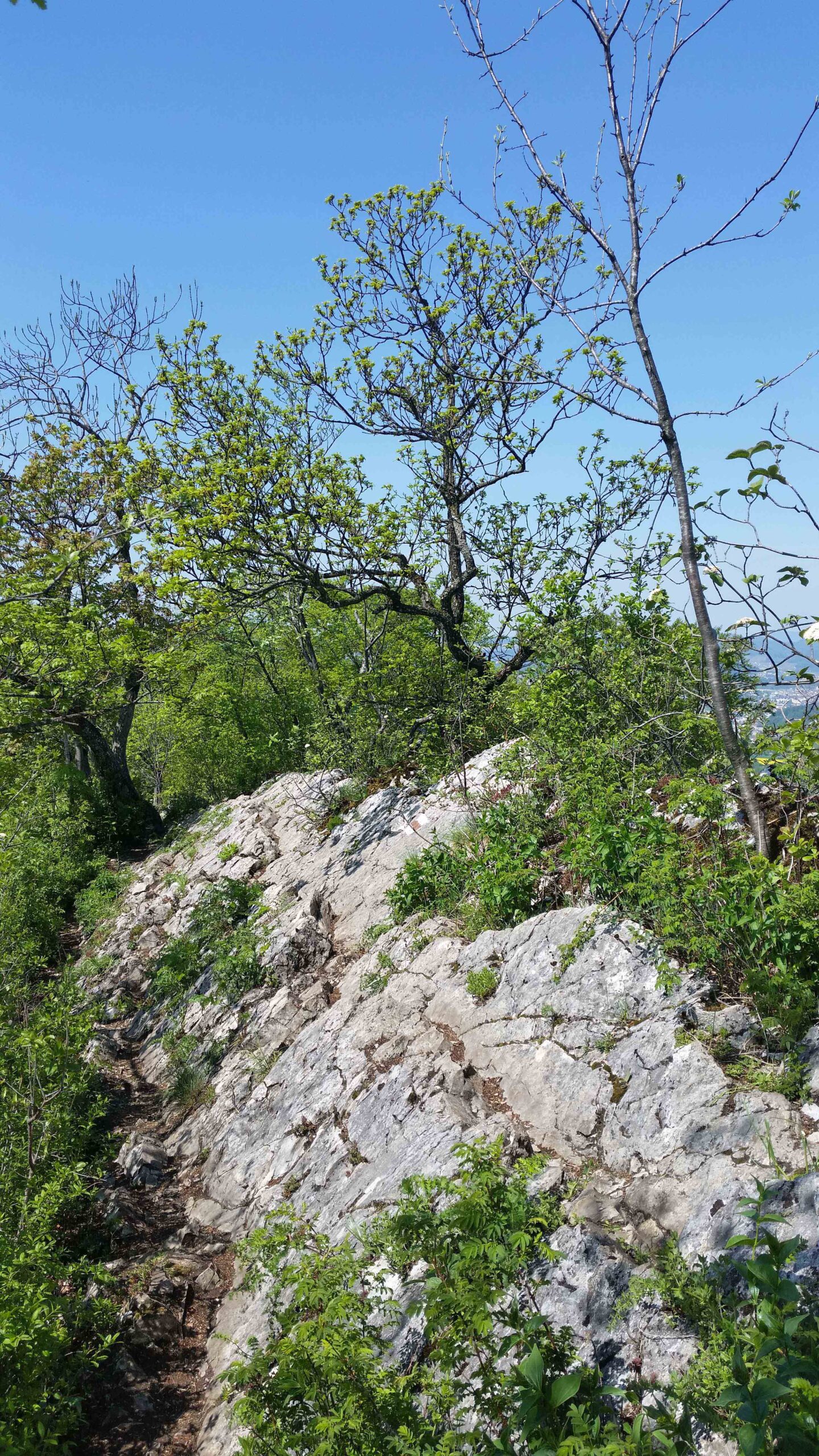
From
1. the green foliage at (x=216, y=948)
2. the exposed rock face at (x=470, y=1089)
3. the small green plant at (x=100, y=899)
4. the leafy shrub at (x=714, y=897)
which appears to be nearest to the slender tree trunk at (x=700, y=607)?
the leafy shrub at (x=714, y=897)

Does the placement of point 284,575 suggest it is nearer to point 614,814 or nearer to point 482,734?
point 482,734

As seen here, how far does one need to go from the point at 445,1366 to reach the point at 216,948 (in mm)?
8202

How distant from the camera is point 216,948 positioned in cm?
1066

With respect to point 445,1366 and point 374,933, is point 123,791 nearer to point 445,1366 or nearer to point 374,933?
point 374,933

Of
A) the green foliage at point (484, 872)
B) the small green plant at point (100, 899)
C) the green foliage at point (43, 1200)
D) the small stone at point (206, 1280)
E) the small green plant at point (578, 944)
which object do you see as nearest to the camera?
the green foliage at point (43, 1200)

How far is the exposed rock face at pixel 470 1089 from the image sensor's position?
12.1ft

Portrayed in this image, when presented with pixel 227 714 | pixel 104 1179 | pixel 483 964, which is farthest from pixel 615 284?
pixel 227 714

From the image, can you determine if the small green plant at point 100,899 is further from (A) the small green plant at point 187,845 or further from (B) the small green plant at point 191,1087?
(B) the small green plant at point 191,1087

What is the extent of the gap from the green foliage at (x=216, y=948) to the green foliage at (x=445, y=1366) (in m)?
6.23

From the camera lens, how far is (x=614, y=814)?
552 cm

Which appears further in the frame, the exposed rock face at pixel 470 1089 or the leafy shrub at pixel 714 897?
the leafy shrub at pixel 714 897

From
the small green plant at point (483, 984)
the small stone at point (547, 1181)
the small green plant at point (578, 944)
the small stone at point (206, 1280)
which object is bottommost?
A: the small stone at point (206, 1280)

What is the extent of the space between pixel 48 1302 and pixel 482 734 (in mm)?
8215

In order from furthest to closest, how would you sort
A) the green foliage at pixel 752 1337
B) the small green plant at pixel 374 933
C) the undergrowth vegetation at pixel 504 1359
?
the small green plant at pixel 374 933
the undergrowth vegetation at pixel 504 1359
the green foliage at pixel 752 1337
